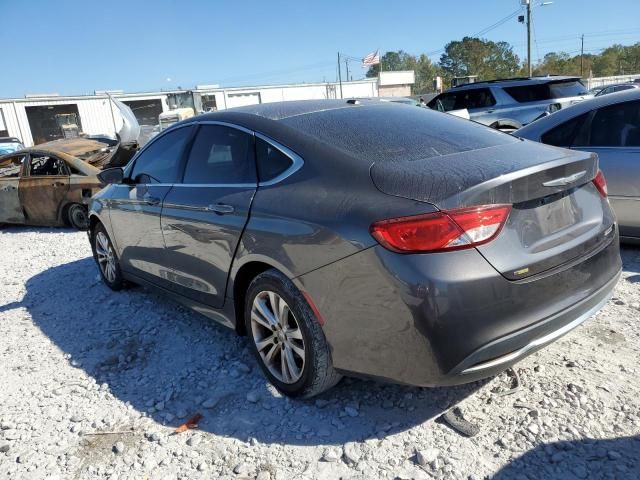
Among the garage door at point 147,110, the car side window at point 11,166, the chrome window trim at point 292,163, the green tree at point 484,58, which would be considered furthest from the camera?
the green tree at point 484,58

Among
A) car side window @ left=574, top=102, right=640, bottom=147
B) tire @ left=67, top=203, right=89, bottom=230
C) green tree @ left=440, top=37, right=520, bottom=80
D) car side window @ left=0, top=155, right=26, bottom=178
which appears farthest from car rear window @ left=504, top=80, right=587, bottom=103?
green tree @ left=440, top=37, right=520, bottom=80

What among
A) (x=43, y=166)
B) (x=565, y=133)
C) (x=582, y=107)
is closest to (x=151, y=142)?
(x=565, y=133)

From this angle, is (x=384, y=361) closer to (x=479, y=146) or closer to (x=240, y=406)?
(x=240, y=406)

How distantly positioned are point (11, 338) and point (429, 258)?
3.72 meters

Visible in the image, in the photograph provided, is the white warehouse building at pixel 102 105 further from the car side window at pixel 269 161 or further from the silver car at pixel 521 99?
the car side window at pixel 269 161

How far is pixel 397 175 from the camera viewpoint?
2363mm

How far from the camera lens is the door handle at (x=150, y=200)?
151 inches

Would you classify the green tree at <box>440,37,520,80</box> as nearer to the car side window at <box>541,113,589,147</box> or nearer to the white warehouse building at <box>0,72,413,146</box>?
the white warehouse building at <box>0,72,413,146</box>

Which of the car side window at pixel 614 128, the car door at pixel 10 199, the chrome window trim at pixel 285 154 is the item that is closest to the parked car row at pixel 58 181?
the car door at pixel 10 199

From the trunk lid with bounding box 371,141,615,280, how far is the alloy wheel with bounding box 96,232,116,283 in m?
3.39

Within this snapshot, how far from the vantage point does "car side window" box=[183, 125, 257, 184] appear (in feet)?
10.2

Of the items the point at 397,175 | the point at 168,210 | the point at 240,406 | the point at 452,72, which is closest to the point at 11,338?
the point at 168,210

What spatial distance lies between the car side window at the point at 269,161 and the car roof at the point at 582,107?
334cm

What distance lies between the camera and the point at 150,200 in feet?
12.9
